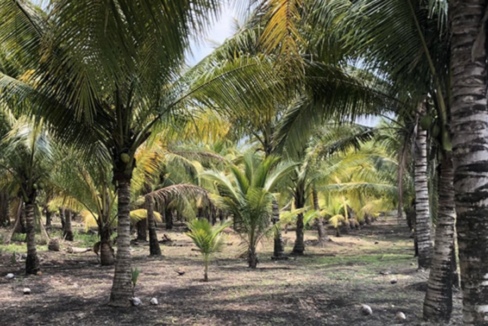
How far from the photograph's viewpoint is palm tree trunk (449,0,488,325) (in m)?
3.39

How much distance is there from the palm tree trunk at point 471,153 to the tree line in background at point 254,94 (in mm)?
11

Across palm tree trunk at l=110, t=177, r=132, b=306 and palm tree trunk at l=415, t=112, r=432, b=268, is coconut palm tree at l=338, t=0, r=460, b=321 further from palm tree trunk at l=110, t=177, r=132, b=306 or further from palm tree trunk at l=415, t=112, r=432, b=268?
palm tree trunk at l=110, t=177, r=132, b=306

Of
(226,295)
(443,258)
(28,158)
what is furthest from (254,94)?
(28,158)

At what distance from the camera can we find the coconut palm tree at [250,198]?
10266 millimetres

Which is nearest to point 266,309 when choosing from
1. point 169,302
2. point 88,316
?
point 169,302

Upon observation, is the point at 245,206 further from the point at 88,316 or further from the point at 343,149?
the point at 88,316

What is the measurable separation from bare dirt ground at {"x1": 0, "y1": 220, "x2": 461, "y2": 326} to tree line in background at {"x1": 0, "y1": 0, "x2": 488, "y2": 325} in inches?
27.2

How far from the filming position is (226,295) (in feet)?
24.7

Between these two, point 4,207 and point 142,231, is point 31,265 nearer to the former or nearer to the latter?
point 142,231

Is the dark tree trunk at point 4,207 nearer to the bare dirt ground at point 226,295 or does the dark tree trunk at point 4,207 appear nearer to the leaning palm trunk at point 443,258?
the bare dirt ground at point 226,295

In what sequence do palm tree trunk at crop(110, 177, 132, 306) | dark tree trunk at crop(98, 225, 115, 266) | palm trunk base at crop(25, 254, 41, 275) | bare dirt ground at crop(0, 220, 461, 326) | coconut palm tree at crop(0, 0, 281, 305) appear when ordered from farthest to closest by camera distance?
dark tree trunk at crop(98, 225, 115, 266)
palm trunk base at crop(25, 254, 41, 275)
palm tree trunk at crop(110, 177, 132, 306)
bare dirt ground at crop(0, 220, 461, 326)
coconut palm tree at crop(0, 0, 281, 305)

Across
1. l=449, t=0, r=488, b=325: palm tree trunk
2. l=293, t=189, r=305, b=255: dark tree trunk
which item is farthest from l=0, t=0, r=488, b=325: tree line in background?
l=293, t=189, r=305, b=255: dark tree trunk

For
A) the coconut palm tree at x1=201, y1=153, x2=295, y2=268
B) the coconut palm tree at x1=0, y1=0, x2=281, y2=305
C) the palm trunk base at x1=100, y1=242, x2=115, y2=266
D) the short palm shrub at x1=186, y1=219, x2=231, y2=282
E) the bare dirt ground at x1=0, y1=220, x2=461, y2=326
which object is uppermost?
the coconut palm tree at x1=0, y1=0, x2=281, y2=305

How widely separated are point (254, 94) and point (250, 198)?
4.51 metres
